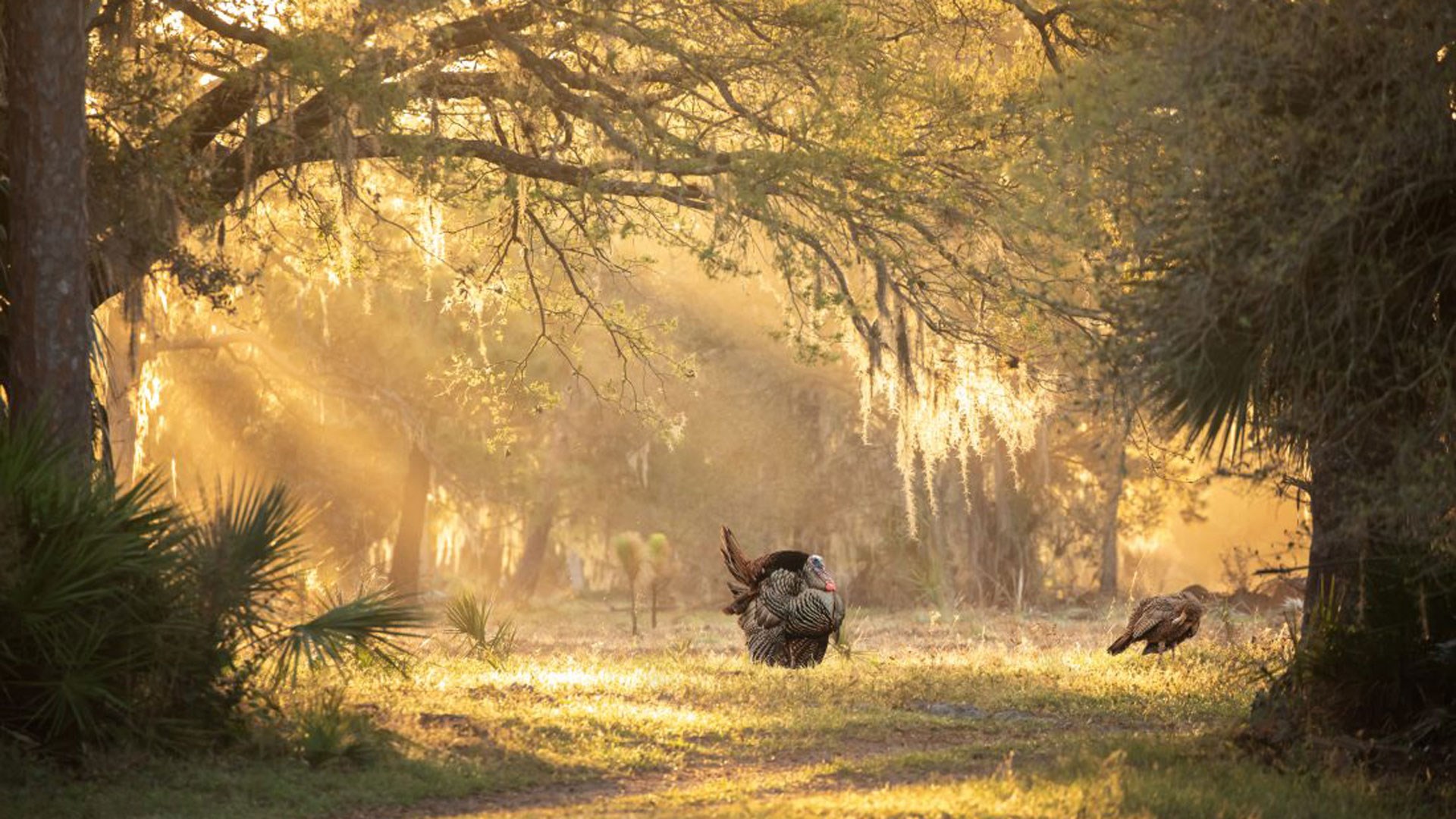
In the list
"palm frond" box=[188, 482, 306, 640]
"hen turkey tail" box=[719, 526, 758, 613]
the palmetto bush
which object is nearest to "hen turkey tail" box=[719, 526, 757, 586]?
"hen turkey tail" box=[719, 526, 758, 613]

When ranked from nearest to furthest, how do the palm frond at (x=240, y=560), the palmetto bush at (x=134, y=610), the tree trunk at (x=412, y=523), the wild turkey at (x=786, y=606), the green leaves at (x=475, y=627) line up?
the palmetto bush at (x=134, y=610) → the palm frond at (x=240, y=560) → the wild turkey at (x=786, y=606) → the green leaves at (x=475, y=627) → the tree trunk at (x=412, y=523)

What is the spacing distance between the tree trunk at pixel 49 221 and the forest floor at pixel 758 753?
3.04 meters

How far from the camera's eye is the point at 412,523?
120 ft

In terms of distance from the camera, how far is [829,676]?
57.7 feet

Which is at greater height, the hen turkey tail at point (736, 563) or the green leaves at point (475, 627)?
the hen turkey tail at point (736, 563)

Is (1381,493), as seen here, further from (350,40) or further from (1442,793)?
(350,40)

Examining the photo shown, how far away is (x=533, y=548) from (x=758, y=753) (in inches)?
1254

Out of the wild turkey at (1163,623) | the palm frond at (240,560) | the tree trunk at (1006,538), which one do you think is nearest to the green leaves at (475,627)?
→ the palm frond at (240,560)

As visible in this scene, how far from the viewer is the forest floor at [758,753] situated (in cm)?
992

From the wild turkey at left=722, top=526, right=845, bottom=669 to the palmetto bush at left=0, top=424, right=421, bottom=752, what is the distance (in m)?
6.72

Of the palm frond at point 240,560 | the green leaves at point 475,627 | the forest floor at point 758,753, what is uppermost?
the palm frond at point 240,560

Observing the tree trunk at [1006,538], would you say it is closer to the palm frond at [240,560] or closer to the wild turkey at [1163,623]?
the wild turkey at [1163,623]

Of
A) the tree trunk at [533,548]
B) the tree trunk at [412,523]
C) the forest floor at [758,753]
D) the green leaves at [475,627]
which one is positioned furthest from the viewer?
the tree trunk at [533,548]

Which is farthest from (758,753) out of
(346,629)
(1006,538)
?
(1006,538)
